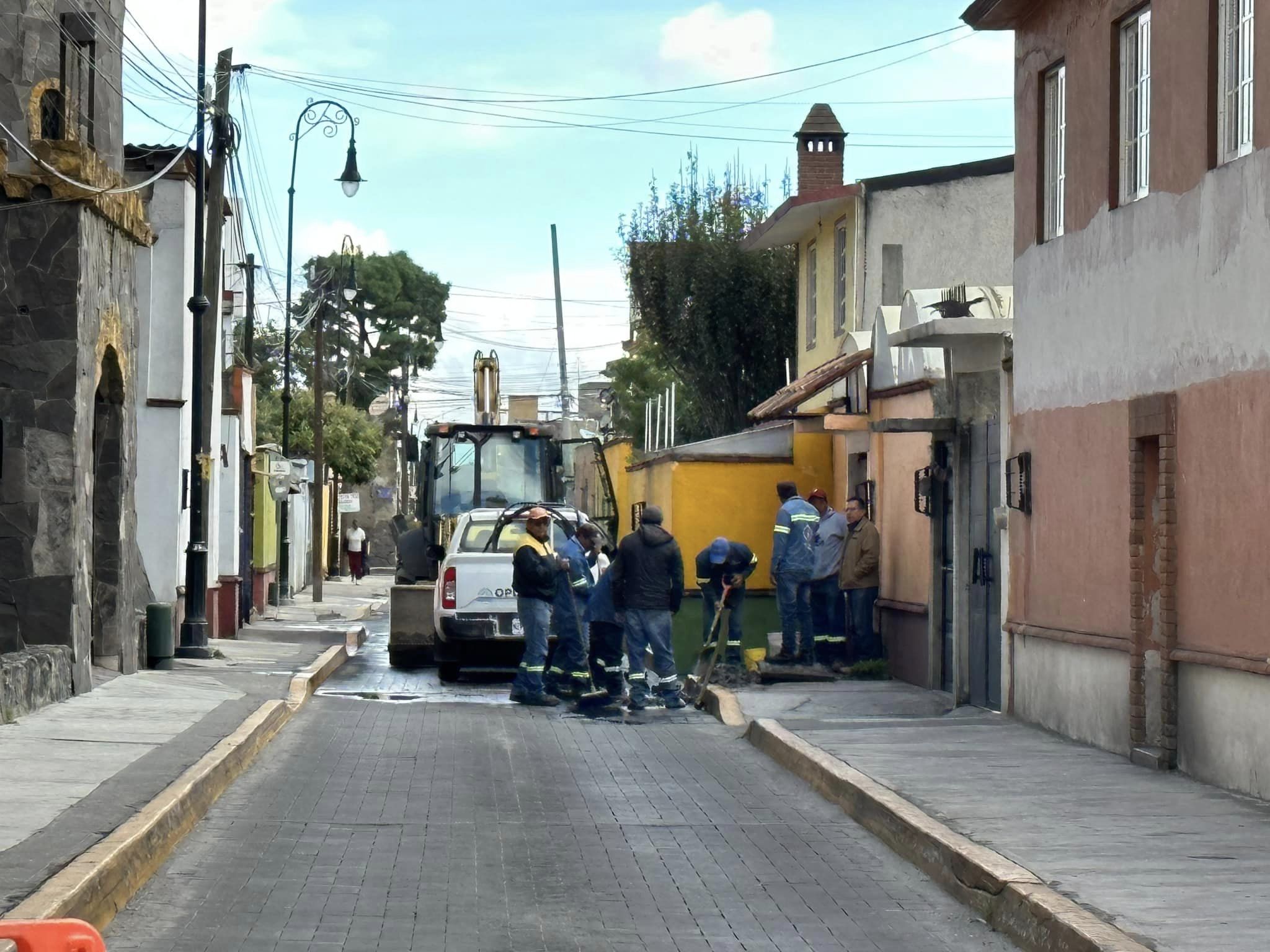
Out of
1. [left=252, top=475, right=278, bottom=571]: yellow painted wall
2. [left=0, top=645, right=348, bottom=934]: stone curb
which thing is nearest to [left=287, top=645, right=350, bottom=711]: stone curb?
[left=0, top=645, right=348, bottom=934]: stone curb

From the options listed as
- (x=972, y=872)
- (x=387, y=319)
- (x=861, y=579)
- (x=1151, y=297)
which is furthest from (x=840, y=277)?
(x=387, y=319)

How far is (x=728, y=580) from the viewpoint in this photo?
19422 mm

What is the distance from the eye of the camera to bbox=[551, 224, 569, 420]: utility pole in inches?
1685

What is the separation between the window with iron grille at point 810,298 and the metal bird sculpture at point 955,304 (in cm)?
1205

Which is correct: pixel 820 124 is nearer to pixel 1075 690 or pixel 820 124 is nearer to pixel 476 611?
pixel 476 611

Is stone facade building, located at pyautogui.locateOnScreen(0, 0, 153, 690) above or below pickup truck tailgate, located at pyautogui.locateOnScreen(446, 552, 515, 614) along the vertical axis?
above

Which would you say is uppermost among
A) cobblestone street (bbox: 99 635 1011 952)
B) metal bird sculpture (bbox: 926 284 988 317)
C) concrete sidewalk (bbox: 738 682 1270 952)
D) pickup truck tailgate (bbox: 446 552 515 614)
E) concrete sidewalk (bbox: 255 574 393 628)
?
metal bird sculpture (bbox: 926 284 988 317)

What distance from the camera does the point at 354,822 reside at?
10.1 metres

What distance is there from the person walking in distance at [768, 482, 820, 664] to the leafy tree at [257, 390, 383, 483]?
36246mm

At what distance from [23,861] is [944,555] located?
11.6m

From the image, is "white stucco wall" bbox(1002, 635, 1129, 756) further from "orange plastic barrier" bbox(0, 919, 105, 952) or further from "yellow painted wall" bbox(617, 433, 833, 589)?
"orange plastic barrier" bbox(0, 919, 105, 952)

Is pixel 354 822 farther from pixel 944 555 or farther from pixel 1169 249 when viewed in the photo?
pixel 944 555

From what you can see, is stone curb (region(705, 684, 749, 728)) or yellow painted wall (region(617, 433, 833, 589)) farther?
yellow painted wall (region(617, 433, 833, 589))

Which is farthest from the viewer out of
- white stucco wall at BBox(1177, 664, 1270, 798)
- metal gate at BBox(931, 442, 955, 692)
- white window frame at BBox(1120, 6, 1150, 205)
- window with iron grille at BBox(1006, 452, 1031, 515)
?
metal gate at BBox(931, 442, 955, 692)
